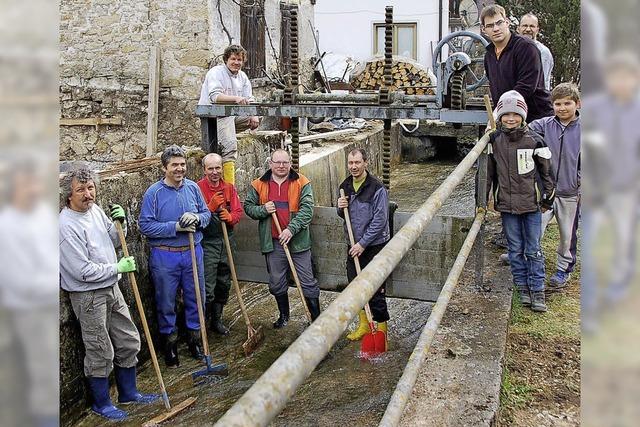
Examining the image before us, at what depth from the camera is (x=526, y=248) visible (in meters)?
4.32

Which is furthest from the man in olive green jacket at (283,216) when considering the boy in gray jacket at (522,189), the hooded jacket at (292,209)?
the boy in gray jacket at (522,189)

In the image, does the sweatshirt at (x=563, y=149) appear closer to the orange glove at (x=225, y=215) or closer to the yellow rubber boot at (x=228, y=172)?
the orange glove at (x=225, y=215)

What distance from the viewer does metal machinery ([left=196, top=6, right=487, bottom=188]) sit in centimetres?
554

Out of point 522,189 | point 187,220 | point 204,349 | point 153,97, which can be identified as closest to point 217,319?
point 204,349

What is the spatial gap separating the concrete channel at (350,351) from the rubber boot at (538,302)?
0.18 m

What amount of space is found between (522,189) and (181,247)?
2.75m

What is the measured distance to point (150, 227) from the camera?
537 centimetres

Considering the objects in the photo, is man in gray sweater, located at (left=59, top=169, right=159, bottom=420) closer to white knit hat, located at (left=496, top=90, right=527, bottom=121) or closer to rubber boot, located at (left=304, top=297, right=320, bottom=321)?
rubber boot, located at (left=304, top=297, right=320, bottom=321)

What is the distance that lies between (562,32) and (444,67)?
8.71 m

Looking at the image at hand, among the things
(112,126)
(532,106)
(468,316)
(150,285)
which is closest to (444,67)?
(532,106)

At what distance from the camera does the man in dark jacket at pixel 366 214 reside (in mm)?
5488

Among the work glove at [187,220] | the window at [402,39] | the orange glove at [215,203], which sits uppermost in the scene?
the window at [402,39]

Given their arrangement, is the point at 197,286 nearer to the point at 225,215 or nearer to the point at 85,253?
the point at 225,215
